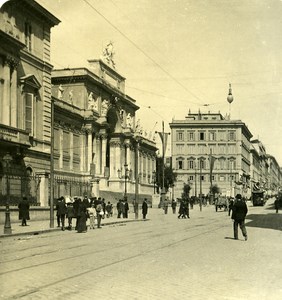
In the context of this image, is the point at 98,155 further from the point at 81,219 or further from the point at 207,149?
the point at 207,149

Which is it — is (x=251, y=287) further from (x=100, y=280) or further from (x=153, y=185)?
(x=153, y=185)

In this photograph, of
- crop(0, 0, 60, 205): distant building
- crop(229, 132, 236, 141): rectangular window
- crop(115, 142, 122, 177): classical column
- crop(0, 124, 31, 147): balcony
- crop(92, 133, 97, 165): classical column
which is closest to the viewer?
crop(0, 124, 31, 147): balcony

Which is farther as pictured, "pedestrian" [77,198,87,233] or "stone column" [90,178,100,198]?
"stone column" [90,178,100,198]

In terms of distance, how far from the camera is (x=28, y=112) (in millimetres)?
36750

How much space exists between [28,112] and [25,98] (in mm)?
1078

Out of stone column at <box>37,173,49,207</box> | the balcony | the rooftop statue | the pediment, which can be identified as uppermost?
the rooftop statue

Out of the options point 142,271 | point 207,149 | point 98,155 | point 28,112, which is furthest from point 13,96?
point 207,149

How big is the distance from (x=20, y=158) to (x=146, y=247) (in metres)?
19.9

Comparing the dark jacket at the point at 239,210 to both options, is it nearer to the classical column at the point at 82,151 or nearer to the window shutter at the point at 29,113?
the window shutter at the point at 29,113

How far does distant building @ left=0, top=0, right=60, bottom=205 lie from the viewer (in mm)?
31500

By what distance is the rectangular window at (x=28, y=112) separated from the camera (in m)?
36.4

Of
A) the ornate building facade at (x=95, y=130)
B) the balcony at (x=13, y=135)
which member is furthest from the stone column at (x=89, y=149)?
the balcony at (x=13, y=135)

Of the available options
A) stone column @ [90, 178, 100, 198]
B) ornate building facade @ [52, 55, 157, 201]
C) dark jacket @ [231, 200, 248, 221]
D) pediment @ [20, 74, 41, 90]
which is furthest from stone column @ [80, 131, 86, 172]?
dark jacket @ [231, 200, 248, 221]

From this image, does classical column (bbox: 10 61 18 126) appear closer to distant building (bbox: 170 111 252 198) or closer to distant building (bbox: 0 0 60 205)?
distant building (bbox: 0 0 60 205)
